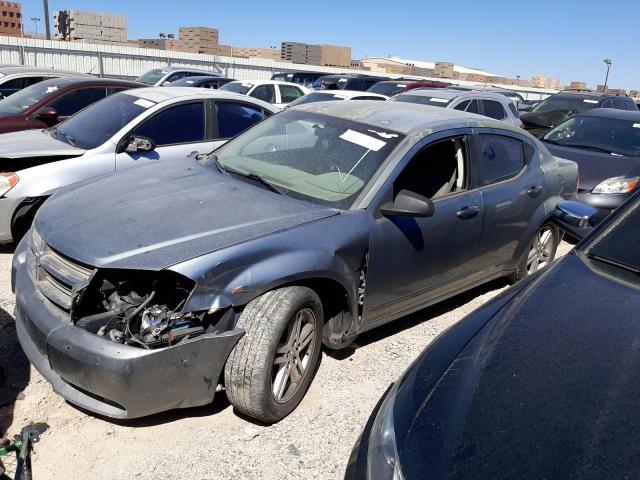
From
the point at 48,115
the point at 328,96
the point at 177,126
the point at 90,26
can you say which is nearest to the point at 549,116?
the point at 328,96

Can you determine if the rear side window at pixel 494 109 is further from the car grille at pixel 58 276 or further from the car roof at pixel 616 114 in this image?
the car grille at pixel 58 276

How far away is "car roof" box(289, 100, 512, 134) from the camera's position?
13.2 ft

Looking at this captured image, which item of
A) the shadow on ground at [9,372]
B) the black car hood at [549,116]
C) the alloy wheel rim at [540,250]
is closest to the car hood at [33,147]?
the shadow on ground at [9,372]

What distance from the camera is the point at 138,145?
5.73 metres

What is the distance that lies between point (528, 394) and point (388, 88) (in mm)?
15051

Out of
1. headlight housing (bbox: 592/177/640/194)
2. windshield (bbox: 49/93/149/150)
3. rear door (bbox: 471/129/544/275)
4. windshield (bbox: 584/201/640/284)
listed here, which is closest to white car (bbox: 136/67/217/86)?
windshield (bbox: 49/93/149/150)

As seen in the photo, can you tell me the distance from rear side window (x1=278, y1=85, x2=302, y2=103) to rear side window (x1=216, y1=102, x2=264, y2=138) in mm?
7149

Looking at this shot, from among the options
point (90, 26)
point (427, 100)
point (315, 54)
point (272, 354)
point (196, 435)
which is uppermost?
point (90, 26)

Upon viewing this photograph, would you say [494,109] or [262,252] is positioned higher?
[494,109]

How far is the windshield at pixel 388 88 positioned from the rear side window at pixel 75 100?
365 inches

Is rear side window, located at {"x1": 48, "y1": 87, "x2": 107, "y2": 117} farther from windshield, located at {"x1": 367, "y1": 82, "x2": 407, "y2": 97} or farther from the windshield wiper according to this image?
windshield, located at {"x1": 367, "y1": 82, "x2": 407, "y2": 97}

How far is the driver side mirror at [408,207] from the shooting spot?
346 centimetres

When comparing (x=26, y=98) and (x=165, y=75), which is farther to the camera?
(x=165, y=75)

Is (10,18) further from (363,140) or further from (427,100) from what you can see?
(363,140)
